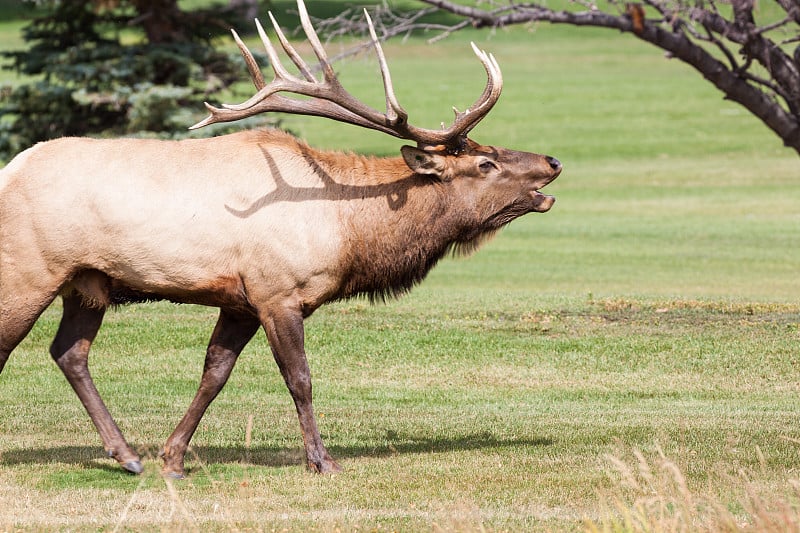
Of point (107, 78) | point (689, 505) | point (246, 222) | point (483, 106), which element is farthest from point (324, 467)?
point (107, 78)

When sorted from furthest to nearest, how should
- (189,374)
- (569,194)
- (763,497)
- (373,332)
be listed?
1. (569,194)
2. (373,332)
3. (189,374)
4. (763,497)

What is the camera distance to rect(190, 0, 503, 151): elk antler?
916 cm

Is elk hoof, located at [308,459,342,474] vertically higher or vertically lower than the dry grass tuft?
lower

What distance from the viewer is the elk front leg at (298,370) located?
350 inches

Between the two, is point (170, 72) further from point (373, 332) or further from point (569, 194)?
point (373, 332)

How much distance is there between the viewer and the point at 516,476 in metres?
8.77

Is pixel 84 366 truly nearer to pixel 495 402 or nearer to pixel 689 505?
pixel 495 402

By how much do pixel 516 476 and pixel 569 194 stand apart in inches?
959

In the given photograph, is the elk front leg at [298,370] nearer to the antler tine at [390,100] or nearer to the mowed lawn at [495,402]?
the mowed lawn at [495,402]

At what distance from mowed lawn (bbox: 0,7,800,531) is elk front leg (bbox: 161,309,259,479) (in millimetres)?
210

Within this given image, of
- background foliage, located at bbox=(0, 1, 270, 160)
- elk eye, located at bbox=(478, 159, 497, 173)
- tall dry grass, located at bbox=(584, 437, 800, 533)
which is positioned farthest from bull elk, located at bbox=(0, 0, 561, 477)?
background foliage, located at bbox=(0, 1, 270, 160)

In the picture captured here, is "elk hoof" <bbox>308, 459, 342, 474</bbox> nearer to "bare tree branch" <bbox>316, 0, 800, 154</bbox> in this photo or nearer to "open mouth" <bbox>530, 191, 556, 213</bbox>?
"open mouth" <bbox>530, 191, 556, 213</bbox>

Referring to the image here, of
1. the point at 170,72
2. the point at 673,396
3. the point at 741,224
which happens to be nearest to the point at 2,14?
the point at 170,72

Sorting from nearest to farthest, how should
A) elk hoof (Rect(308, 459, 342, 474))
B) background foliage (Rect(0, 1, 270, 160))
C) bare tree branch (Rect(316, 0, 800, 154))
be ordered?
1. elk hoof (Rect(308, 459, 342, 474))
2. bare tree branch (Rect(316, 0, 800, 154))
3. background foliage (Rect(0, 1, 270, 160))
